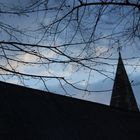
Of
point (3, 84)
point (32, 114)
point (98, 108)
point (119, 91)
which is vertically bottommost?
point (32, 114)

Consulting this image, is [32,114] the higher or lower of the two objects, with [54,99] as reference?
lower

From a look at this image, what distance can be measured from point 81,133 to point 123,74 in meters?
22.4

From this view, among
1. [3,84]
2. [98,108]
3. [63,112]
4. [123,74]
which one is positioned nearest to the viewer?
[3,84]

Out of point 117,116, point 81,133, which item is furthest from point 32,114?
point 117,116

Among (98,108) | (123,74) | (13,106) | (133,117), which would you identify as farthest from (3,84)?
(123,74)

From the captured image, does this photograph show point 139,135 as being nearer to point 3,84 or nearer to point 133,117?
point 133,117

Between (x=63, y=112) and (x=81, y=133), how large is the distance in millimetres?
1506

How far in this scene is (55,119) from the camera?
1977 centimetres

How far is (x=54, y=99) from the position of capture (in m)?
22.0

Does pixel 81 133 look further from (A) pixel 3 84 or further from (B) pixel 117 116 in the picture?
(B) pixel 117 116

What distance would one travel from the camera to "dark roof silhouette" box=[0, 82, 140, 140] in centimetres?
1730

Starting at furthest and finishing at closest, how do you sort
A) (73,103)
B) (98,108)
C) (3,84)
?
(98,108)
(73,103)
(3,84)

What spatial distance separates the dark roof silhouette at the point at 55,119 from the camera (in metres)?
17.3

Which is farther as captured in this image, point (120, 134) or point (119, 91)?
point (119, 91)
